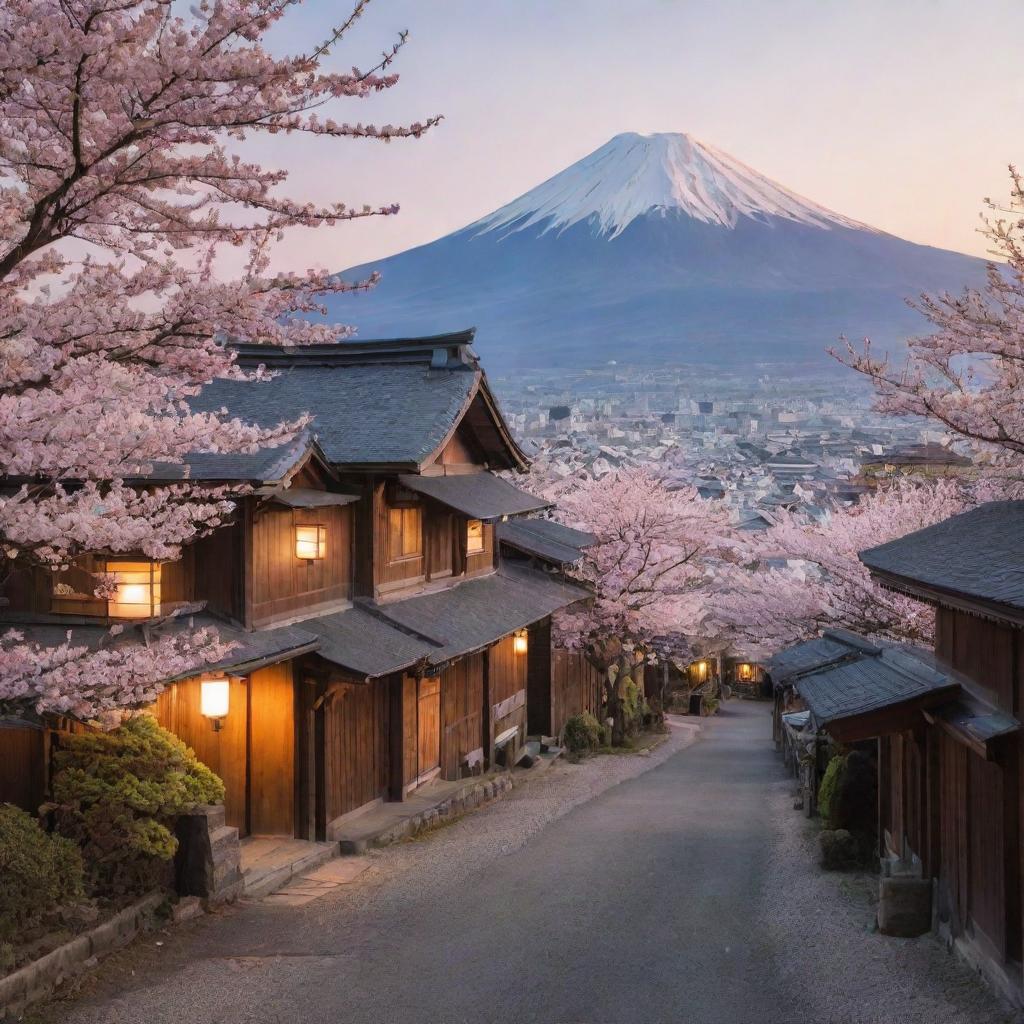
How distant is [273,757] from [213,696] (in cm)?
214

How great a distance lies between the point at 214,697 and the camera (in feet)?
36.9

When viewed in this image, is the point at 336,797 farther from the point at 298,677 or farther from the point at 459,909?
the point at 459,909

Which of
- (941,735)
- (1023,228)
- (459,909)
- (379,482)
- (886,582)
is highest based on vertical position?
(1023,228)

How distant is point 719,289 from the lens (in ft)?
620

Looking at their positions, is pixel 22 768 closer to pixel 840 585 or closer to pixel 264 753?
pixel 264 753

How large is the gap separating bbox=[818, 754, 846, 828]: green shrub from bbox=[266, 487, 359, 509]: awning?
24.1 feet

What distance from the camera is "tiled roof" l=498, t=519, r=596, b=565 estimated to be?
23547mm

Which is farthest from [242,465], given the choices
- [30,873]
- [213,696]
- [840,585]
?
[840,585]

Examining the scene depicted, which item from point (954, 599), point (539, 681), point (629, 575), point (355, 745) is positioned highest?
point (954, 599)

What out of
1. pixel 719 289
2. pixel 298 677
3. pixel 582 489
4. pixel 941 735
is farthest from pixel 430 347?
pixel 719 289

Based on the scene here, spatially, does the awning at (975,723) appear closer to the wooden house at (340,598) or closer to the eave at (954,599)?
the eave at (954,599)

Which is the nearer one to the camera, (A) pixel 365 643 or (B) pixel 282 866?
(B) pixel 282 866

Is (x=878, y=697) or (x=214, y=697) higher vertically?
(x=878, y=697)

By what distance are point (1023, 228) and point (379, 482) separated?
9.10 meters
